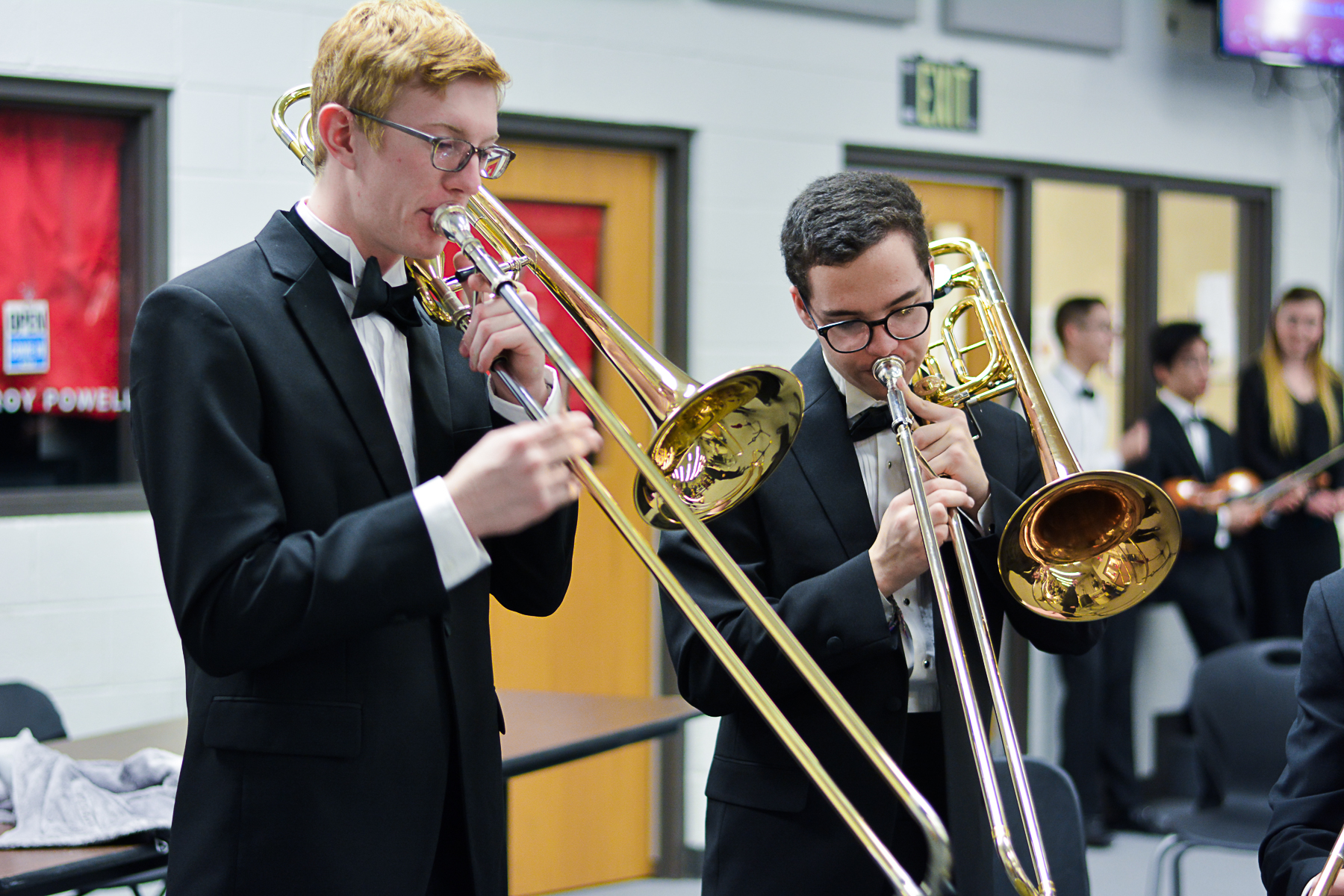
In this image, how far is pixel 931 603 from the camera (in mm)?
1674

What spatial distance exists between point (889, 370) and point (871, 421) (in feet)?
0.42

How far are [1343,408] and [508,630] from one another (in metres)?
3.30

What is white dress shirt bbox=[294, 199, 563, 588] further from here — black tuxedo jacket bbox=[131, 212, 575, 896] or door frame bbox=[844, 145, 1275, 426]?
door frame bbox=[844, 145, 1275, 426]

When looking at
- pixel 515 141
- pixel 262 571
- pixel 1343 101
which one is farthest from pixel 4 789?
pixel 1343 101

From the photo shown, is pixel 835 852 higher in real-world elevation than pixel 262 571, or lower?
lower

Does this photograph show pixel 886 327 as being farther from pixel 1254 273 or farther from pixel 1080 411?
pixel 1254 273

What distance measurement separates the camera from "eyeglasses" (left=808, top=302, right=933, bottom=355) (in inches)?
62.5

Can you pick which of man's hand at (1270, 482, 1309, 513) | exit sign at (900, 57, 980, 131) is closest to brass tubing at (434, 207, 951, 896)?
exit sign at (900, 57, 980, 131)

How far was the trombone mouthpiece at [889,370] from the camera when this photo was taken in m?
1.56

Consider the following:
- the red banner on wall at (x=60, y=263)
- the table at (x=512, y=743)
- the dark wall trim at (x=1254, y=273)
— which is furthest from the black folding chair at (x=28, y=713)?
the dark wall trim at (x=1254, y=273)

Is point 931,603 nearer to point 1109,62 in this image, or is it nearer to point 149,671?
point 149,671

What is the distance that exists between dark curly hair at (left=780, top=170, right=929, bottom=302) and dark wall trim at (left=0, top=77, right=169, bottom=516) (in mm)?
2057

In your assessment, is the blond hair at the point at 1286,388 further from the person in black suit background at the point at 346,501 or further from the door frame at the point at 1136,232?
the person in black suit background at the point at 346,501

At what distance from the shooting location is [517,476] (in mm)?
1172
